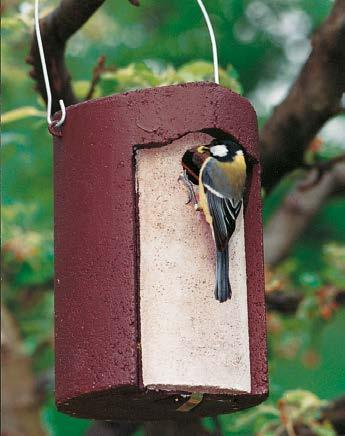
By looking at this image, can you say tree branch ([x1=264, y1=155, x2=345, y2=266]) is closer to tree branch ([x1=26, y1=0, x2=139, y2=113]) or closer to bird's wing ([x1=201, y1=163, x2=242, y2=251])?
tree branch ([x1=26, y1=0, x2=139, y2=113])

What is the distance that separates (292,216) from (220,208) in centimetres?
299

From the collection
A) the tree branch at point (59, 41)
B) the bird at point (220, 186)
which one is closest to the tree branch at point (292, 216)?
the tree branch at point (59, 41)

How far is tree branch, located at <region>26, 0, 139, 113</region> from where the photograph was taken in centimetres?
530

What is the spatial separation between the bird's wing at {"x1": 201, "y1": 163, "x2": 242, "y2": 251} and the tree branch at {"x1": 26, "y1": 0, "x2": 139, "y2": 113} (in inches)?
46.5

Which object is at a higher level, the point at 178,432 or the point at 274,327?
the point at 274,327

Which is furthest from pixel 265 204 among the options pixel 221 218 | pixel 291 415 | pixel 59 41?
pixel 221 218

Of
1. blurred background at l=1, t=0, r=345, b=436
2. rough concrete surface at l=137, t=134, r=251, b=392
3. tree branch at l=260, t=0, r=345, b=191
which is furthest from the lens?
blurred background at l=1, t=0, r=345, b=436

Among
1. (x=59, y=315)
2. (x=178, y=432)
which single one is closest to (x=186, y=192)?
(x=59, y=315)

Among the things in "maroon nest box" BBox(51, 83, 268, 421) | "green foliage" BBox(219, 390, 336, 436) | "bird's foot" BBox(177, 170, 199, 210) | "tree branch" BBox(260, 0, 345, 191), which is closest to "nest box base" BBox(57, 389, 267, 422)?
"maroon nest box" BBox(51, 83, 268, 421)

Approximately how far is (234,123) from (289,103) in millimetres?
1658

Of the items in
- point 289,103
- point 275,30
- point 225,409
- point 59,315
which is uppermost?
point 275,30

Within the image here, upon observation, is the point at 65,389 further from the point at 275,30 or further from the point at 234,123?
the point at 275,30

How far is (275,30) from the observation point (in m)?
7.93

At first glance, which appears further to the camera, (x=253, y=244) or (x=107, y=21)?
(x=107, y=21)
